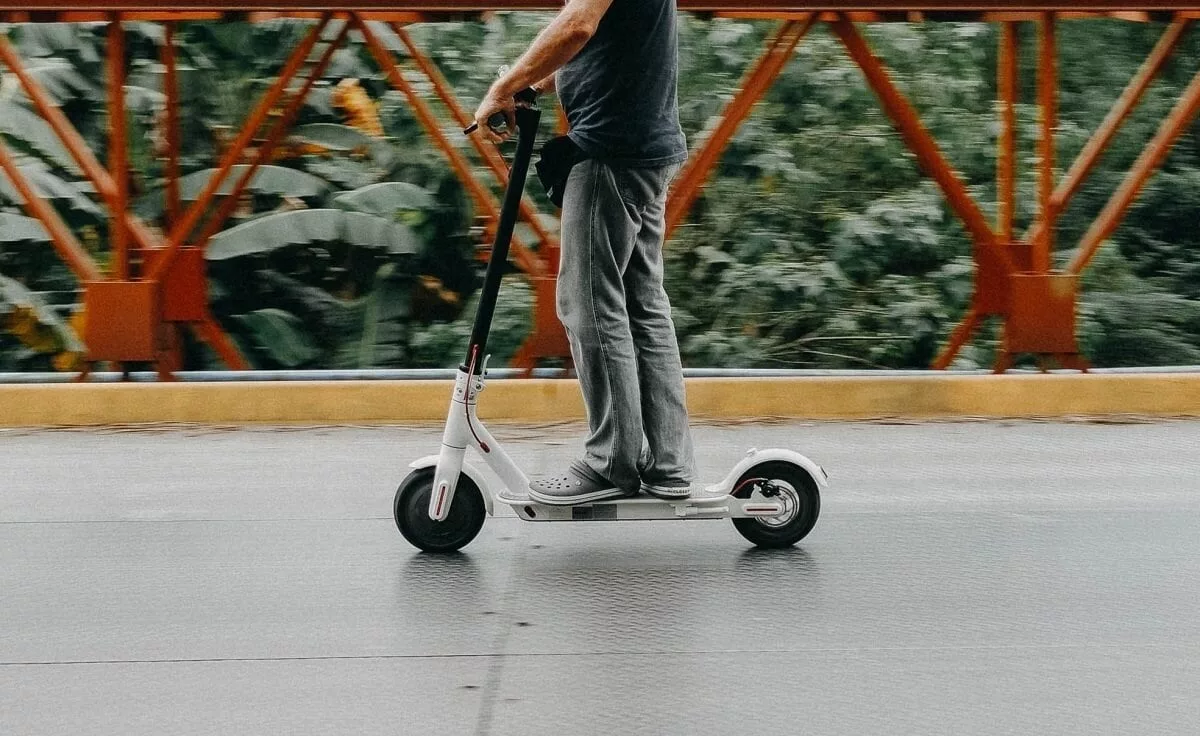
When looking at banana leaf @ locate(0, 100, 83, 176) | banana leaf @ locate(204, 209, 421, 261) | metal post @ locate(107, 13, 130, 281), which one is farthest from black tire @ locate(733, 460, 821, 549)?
banana leaf @ locate(0, 100, 83, 176)

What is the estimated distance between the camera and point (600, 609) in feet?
13.8

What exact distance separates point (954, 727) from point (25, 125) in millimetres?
7632

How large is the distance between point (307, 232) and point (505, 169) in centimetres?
207

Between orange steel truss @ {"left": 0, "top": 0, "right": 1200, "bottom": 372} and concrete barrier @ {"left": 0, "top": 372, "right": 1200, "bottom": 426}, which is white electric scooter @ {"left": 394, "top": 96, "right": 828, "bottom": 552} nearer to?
concrete barrier @ {"left": 0, "top": 372, "right": 1200, "bottom": 426}

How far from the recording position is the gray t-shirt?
4.51m

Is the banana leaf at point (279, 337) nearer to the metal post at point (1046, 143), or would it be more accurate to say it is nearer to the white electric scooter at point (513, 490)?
the metal post at point (1046, 143)

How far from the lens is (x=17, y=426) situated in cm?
726

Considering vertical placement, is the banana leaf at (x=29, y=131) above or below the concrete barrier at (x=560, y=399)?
above

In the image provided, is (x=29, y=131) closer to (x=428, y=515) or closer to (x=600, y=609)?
(x=428, y=515)

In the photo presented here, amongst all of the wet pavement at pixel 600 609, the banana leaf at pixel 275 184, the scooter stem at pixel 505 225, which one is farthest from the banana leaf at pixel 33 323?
the scooter stem at pixel 505 225

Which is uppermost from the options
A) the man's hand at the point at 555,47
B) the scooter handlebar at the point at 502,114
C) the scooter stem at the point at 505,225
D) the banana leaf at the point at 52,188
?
the man's hand at the point at 555,47

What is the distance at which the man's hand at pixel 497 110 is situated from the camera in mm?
4379

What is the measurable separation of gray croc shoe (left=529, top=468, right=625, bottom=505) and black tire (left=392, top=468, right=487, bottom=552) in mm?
199

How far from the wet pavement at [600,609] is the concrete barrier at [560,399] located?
3.13 ft
